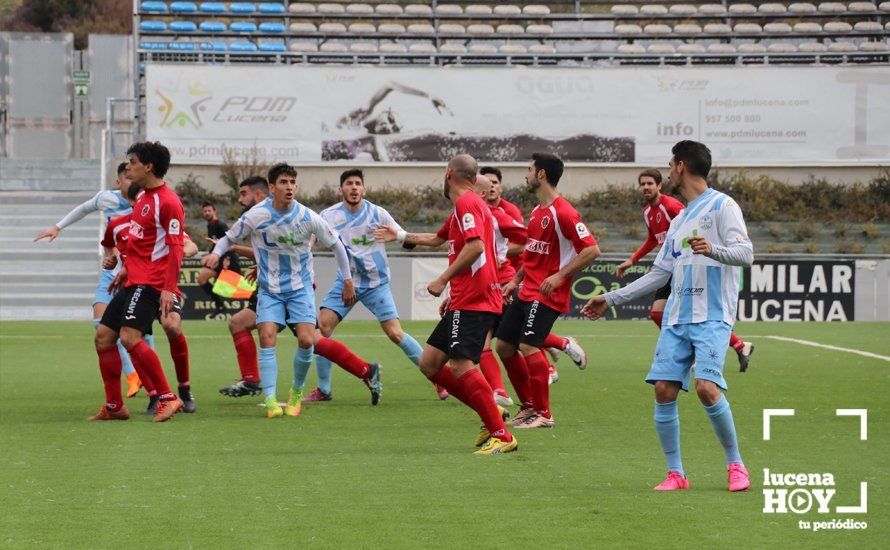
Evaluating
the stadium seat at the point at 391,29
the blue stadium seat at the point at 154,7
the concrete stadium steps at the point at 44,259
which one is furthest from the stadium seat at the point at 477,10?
the concrete stadium steps at the point at 44,259

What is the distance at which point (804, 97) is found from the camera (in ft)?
109

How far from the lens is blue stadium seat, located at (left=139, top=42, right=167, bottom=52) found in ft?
111

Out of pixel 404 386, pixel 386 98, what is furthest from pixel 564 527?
pixel 386 98

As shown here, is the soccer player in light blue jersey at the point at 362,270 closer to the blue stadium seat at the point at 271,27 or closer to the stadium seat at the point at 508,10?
the blue stadium seat at the point at 271,27

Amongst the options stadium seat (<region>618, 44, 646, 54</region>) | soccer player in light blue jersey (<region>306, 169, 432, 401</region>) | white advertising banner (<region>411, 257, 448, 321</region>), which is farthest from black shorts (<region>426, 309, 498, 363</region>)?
stadium seat (<region>618, 44, 646, 54</region>)

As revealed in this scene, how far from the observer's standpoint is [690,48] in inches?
1385

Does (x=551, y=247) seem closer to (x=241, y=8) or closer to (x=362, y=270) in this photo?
(x=362, y=270)

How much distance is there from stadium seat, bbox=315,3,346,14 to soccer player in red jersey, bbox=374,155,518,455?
94.1 ft

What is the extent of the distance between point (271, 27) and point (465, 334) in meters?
28.5

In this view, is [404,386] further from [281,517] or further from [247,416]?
[281,517]

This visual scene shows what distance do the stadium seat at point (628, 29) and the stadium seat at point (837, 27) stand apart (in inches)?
211

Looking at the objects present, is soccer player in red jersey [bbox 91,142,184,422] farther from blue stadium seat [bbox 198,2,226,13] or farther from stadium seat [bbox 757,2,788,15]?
stadium seat [bbox 757,2,788,15]

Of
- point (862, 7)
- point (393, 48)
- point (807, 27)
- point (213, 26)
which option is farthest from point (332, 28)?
point (862, 7)

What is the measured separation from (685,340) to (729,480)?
31.1 inches
